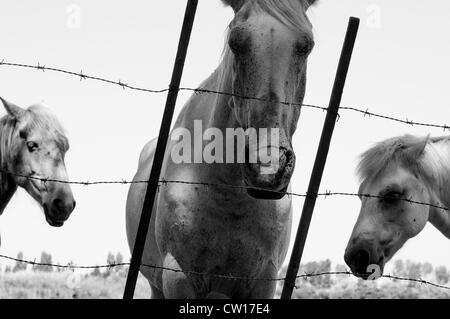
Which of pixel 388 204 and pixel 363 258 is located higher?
pixel 388 204

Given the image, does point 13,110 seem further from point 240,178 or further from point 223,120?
point 240,178

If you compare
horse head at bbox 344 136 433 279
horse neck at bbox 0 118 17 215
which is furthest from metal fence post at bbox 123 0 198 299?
horse neck at bbox 0 118 17 215

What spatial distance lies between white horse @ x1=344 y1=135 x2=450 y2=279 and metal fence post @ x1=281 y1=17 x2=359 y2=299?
61.3 inches

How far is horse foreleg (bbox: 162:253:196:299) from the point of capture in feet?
14.9

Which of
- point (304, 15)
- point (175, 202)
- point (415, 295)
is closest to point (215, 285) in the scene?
point (175, 202)

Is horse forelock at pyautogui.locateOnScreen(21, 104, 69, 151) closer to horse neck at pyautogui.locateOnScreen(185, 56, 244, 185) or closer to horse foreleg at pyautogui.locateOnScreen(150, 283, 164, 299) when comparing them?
horse foreleg at pyautogui.locateOnScreen(150, 283, 164, 299)

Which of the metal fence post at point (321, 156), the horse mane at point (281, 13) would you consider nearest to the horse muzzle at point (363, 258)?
the metal fence post at point (321, 156)

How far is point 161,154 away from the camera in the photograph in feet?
14.4

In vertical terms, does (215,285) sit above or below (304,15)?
below

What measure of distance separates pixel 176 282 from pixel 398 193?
2501mm

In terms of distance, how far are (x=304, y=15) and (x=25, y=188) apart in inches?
113

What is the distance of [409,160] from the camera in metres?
6.62

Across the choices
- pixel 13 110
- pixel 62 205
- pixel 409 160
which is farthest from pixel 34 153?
pixel 409 160
